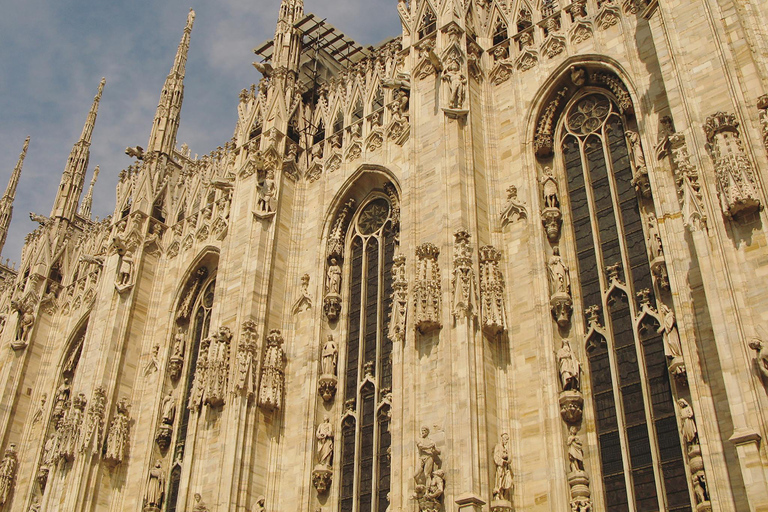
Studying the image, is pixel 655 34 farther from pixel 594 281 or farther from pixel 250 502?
pixel 250 502

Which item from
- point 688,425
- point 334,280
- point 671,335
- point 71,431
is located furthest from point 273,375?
point 688,425

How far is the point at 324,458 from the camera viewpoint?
18.0 metres

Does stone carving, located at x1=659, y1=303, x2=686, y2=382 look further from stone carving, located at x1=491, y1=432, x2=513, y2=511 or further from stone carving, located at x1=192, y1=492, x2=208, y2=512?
stone carving, located at x1=192, y1=492, x2=208, y2=512

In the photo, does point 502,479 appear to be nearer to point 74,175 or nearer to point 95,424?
point 95,424

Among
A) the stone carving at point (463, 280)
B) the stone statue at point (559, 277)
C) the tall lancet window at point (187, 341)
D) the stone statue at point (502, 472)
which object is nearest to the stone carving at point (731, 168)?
the stone statue at point (559, 277)

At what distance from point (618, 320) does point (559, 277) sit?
148 centimetres

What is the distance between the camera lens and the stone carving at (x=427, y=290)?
51.7ft

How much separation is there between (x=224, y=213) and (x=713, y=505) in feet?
54.2

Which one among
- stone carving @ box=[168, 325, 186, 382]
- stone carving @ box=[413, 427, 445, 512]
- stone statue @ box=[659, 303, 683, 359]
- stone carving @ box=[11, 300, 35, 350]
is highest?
stone carving @ box=[11, 300, 35, 350]

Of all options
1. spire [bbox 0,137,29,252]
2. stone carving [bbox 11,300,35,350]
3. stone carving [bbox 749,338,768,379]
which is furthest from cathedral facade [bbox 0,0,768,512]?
spire [bbox 0,137,29,252]

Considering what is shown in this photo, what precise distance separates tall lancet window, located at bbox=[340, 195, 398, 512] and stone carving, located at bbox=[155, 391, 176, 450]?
239 inches

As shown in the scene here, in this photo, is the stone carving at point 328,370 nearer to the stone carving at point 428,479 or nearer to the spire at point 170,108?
the stone carving at point 428,479

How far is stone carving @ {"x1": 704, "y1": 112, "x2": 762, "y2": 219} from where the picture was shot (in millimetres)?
12195

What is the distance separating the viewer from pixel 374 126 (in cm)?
2178
